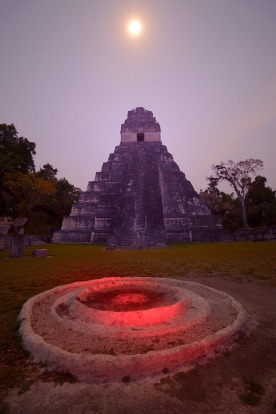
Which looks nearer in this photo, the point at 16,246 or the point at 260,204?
the point at 16,246

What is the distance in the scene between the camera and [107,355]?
8.70 ft

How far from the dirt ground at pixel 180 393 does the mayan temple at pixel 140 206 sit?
14411 mm

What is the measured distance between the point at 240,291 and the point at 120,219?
54.3ft

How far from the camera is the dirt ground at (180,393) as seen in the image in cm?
210

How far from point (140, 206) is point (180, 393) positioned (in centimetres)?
2085

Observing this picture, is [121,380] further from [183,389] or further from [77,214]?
[77,214]

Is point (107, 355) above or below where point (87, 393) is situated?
above

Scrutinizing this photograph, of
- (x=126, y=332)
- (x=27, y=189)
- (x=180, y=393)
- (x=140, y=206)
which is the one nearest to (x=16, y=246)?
(x=126, y=332)

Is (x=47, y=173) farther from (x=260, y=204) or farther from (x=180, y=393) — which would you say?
(x=180, y=393)

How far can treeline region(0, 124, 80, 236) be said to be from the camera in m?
30.1

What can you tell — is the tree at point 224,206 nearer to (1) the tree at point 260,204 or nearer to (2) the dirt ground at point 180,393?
(1) the tree at point 260,204

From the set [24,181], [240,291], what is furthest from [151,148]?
[240,291]

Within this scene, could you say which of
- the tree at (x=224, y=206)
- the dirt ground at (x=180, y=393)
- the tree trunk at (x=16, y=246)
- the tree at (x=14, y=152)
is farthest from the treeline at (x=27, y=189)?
the dirt ground at (x=180, y=393)

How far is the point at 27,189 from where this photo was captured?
3055 cm
